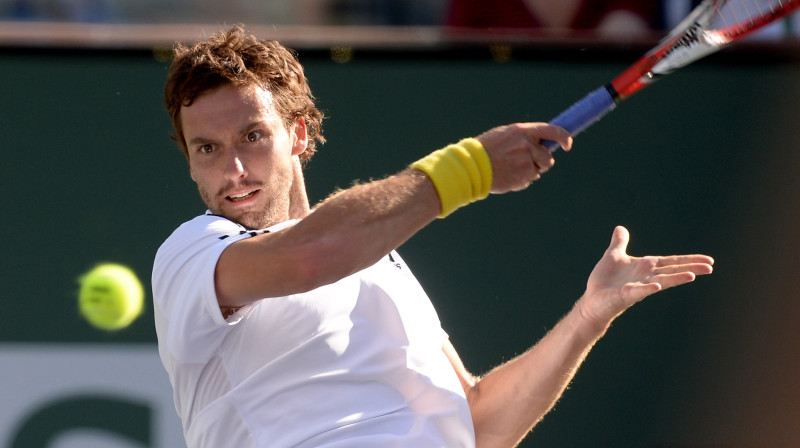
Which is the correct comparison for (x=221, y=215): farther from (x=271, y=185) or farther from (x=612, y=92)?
(x=612, y=92)

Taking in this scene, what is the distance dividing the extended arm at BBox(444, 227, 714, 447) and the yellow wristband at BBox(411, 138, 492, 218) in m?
0.53

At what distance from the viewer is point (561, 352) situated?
229 centimetres

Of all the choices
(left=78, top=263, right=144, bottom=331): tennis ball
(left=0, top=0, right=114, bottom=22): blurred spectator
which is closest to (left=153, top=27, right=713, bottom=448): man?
(left=78, top=263, right=144, bottom=331): tennis ball

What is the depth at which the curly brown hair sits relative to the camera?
7.11ft

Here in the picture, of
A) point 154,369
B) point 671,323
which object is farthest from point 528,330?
point 154,369

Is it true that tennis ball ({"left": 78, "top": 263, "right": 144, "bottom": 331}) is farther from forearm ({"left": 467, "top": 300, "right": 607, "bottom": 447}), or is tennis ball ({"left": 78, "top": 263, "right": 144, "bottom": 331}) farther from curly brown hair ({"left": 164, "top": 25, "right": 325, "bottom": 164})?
forearm ({"left": 467, "top": 300, "right": 607, "bottom": 447})

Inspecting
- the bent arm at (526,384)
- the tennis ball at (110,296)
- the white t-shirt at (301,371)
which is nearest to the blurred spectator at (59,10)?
the tennis ball at (110,296)

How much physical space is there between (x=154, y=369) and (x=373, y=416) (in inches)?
50.3

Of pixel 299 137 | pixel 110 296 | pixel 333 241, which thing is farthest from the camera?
pixel 110 296

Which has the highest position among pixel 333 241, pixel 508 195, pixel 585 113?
pixel 508 195

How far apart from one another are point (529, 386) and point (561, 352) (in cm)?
10

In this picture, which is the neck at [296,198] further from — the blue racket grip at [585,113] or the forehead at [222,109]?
the blue racket grip at [585,113]

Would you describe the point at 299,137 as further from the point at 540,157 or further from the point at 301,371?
the point at 540,157

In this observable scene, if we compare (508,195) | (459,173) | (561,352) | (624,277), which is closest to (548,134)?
(459,173)
